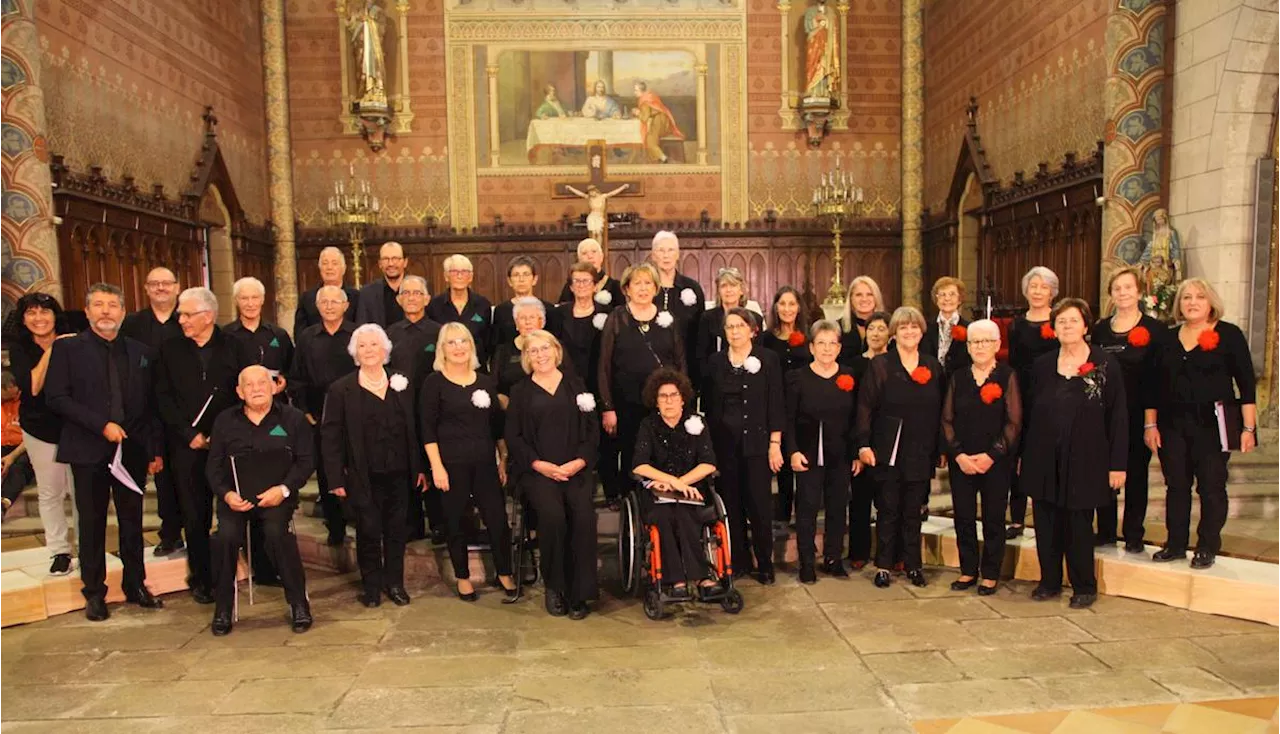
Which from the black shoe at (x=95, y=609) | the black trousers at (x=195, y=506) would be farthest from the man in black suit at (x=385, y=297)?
the black shoe at (x=95, y=609)

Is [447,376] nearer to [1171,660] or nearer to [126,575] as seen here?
[126,575]

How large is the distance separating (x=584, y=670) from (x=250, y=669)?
140 centimetres

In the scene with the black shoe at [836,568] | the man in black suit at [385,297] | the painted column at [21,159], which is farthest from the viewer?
the painted column at [21,159]

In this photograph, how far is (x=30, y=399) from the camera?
435 cm

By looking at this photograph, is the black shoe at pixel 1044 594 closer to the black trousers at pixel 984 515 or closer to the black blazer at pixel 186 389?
the black trousers at pixel 984 515

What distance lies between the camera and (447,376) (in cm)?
432

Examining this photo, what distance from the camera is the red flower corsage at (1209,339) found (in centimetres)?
413

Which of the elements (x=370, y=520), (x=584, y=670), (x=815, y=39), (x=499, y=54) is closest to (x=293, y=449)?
(x=370, y=520)

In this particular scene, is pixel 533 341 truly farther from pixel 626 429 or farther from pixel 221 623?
pixel 221 623

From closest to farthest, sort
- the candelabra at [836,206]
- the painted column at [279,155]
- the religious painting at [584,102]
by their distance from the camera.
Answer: the candelabra at [836,206]
the painted column at [279,155]
the religious painting at [584,102]

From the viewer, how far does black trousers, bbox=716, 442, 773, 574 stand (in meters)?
4.55

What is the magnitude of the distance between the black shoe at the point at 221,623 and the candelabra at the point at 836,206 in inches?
320

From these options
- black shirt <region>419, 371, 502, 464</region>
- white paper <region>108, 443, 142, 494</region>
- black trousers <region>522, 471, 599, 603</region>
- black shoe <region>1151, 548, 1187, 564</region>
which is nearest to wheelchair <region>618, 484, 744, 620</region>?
black trousers <region>522, 471, 599, 603</region>

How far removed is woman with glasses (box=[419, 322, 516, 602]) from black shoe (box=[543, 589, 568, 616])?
389 mm
